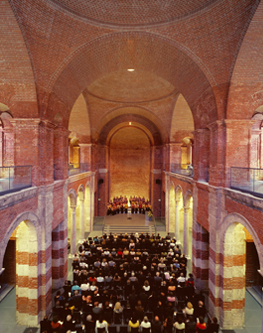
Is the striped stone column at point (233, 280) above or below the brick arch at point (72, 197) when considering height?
below

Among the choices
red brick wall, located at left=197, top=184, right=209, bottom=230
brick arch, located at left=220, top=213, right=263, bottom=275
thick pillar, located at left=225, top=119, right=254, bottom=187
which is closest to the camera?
brick arch, located at left=220, top=213, right=263, bottom=275

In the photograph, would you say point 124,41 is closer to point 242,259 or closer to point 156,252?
point 242,259

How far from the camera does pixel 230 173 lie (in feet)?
29.9

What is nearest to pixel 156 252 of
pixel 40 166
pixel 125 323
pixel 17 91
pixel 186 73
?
pixel 125 323

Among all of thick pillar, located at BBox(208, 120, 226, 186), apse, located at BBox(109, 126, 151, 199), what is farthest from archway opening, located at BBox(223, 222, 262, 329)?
apse, located at BBox(109, 126, 151, 199)

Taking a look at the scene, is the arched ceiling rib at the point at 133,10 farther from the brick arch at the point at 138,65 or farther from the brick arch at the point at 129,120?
the brick arch at the point at 129,120

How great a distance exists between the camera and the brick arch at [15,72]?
23.7 feet

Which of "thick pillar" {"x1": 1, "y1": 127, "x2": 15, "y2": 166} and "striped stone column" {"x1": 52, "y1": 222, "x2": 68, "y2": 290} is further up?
"thick pillar" {"x1": 1, "y1": 127, "x2": 15, "y2": 166}

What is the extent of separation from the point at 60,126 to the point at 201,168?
284 inches

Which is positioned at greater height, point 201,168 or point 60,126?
point 60,126

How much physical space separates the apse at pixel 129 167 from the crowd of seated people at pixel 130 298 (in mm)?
15791

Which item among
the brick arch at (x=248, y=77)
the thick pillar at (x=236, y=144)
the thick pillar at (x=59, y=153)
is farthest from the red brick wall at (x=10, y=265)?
the brick arch at (x=248, y=77)

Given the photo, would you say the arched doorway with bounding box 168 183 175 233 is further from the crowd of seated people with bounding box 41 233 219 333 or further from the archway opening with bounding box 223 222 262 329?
the archway opening with bounding box 223 222 262 329

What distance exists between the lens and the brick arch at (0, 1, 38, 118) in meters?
7.24
